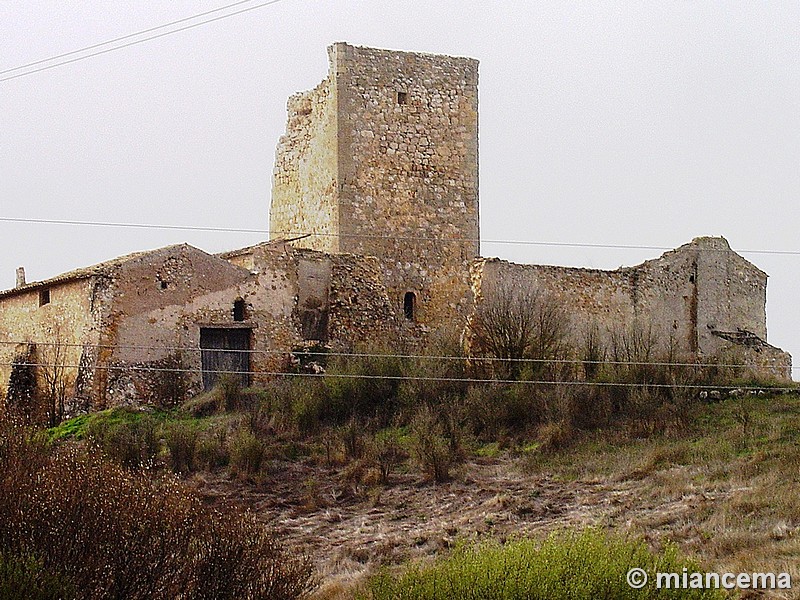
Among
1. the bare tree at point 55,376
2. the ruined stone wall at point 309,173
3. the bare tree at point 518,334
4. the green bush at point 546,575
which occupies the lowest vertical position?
the green bush at point 546,575

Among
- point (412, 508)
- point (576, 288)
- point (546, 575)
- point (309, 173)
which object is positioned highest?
point (309, 173)

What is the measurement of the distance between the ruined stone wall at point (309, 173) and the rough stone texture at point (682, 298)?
381 centimetres

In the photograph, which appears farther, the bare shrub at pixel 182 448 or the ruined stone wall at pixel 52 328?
the ruined stone wall at pixel 52 328

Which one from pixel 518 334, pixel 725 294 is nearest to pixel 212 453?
pixel 518 334

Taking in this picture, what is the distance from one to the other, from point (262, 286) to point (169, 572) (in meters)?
12.2

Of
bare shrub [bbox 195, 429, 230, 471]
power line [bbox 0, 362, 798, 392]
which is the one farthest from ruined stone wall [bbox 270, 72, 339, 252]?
bare shrub [bbox 195, 429, 230, 471]

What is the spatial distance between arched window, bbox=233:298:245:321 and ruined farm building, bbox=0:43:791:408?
0.04 meters

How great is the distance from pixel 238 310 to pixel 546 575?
45.2 feet

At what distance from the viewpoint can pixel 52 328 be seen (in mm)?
22484

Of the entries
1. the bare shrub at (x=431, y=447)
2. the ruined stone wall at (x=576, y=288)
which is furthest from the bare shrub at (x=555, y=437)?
the ruined stone wall at (x=576, y=288)

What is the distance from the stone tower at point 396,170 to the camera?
83.2 feet

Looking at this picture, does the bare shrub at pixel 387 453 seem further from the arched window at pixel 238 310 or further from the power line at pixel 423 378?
the arched window at pixel 238 310

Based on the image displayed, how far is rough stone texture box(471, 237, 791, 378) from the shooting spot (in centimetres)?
2414

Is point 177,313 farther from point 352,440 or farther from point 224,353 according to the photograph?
point 352,440
